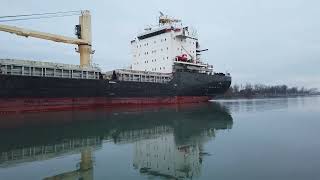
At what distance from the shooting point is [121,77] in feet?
80.1

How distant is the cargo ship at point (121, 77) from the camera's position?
18391 mm

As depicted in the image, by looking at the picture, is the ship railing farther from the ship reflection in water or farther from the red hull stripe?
the ship reflection in water

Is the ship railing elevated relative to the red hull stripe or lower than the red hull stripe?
elevated

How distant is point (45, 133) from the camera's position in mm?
10945

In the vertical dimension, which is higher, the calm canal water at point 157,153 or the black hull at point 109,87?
the black hull at point 109,87

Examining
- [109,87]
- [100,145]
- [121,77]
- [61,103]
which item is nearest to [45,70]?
[61,103]

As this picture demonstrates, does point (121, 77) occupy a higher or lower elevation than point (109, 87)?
higher

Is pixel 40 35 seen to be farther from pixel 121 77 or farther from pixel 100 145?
pixel 100 145

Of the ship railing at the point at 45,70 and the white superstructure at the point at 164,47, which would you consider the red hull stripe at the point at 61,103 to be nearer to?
Result: the ship railing at the point at 45,70

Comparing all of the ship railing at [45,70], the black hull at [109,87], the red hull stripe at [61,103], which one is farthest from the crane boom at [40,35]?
the red hull stripe at [61,103]

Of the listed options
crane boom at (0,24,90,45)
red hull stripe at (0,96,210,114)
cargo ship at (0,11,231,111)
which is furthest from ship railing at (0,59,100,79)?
crane boom at (0,24,90,45)

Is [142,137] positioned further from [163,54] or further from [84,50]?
[163,54]

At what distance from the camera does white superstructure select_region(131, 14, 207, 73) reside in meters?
30.3

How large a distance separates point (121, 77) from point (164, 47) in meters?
7.92
